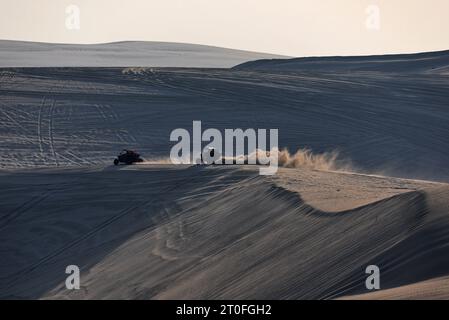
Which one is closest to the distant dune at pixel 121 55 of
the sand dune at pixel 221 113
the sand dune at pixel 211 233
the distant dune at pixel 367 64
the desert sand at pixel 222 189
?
the distant dune at pixel 367 64

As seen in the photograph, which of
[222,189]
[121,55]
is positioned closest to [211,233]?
[222,189]

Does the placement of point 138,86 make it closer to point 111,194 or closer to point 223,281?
point 111,194

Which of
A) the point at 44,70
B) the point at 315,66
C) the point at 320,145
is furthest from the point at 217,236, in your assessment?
the point at 315,66

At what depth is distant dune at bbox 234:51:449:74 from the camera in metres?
75.1

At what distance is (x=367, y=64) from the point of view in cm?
7919

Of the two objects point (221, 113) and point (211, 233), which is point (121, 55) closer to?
point (221, 113)

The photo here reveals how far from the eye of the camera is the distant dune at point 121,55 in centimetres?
9444

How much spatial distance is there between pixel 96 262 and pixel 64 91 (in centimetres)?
3295

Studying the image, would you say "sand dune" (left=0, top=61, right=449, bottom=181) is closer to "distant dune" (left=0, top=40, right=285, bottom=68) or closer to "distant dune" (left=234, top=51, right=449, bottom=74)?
"distant dune" (left=234, top=51, right=449, bottom=74)

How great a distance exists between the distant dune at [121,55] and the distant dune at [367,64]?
49.7 ft

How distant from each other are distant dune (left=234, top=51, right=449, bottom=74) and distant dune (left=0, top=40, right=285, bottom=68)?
15.1 metres

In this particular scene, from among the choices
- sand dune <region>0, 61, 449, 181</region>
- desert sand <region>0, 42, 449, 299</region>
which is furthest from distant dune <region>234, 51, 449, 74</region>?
sand dune <region>0, 61, 449, 181</region>
